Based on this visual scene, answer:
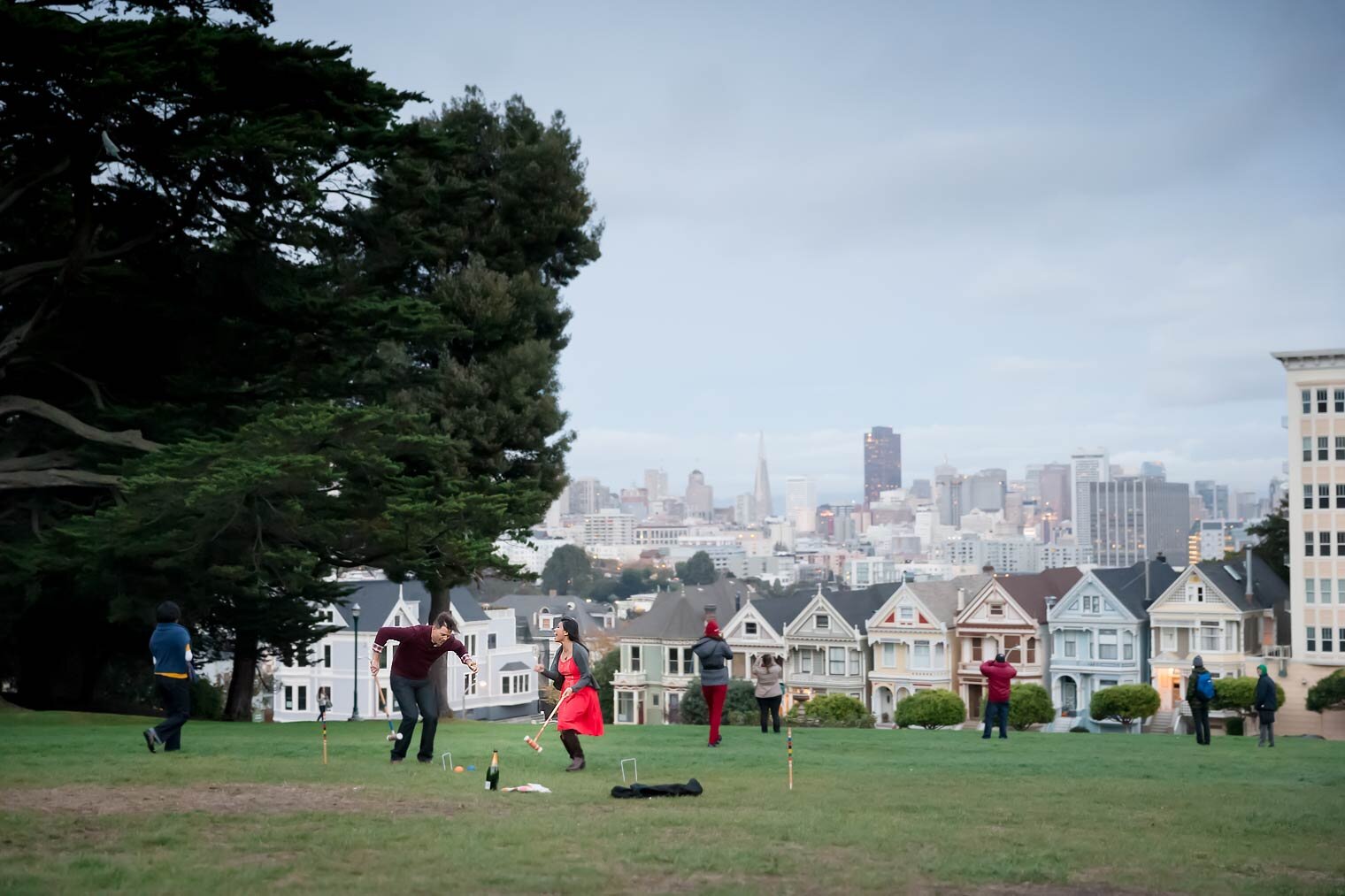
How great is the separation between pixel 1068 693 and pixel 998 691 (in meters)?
57.3

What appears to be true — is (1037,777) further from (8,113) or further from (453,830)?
(8,113)

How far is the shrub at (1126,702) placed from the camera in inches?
2566

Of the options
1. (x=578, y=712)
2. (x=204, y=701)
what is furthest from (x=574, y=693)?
(x=204, y=701)

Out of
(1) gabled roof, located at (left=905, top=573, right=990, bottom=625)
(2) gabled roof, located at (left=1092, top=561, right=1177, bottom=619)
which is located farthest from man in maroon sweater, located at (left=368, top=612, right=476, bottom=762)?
(2) gabled roof, located at (left=1092, top=561, right=1177, bottom=619)

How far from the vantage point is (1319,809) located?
14023 millimetres

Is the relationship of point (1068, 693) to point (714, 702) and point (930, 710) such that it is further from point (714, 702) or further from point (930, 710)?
point (714, 702)

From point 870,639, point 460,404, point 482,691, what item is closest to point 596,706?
point 460,404

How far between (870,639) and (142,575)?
5833 cm

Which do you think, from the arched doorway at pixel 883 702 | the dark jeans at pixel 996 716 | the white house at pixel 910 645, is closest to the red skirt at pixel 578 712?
the dark jeans at pixel 996 716

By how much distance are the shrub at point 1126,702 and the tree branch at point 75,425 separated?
50.5 metres

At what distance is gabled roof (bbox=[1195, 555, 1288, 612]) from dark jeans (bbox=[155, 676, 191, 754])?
2625 inches

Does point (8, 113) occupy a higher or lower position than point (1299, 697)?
higher

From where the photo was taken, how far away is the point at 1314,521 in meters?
73.1

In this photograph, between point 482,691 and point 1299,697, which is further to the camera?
point 482,691
